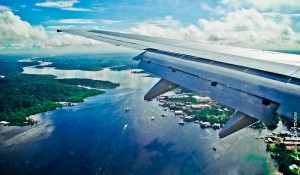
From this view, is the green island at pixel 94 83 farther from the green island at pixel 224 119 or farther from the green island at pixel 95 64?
the green island at pixel 95 64

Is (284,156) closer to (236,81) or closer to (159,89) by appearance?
(159,89)

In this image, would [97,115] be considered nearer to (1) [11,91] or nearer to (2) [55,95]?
(2) [55,95]

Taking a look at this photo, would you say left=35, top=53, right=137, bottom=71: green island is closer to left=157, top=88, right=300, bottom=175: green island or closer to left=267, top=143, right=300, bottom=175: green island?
left=157, top=88, right=300, bottom=175: green island

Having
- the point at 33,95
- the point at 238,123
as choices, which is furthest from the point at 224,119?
the point at 33,95

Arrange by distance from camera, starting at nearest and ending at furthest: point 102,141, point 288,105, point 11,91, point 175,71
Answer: point 288,105
point 175,71
point 102,141
point 11,91

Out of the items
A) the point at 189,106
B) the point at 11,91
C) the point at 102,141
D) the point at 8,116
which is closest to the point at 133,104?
the point at 189,106
